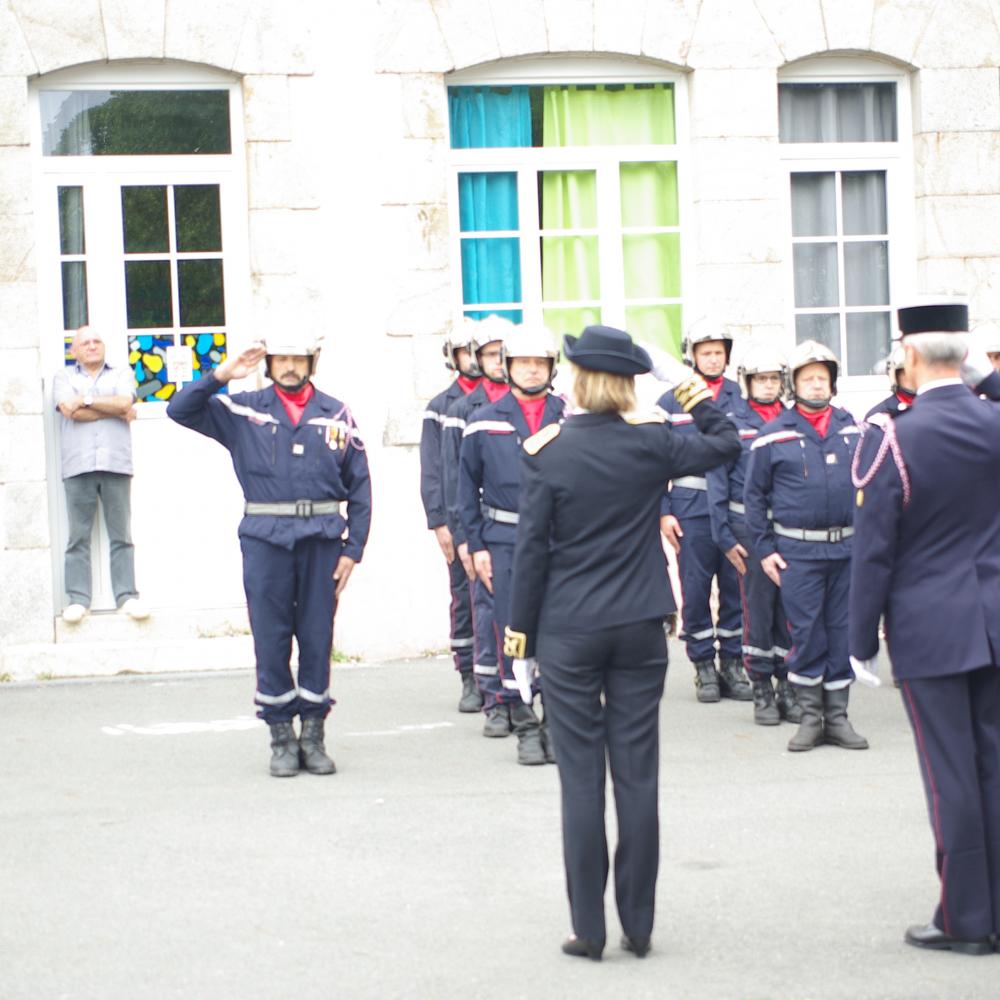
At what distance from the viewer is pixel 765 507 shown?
34.2 ft

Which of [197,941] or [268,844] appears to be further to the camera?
[268,844]

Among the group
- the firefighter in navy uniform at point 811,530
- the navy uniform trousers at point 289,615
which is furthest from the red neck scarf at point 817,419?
the navy uniform trousers at point 289,615

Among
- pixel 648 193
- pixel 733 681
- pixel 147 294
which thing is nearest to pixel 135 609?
pixel 147 294

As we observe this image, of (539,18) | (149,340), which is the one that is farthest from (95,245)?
(539,18)

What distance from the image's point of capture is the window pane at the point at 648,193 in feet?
48.8

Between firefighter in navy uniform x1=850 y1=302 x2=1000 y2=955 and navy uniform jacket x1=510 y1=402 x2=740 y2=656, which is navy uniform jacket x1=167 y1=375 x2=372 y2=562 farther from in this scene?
firefighter in navy uniform x1=850 y1=302 x2=1000 y2=955

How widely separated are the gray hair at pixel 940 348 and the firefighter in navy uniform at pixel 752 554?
13.6 ft

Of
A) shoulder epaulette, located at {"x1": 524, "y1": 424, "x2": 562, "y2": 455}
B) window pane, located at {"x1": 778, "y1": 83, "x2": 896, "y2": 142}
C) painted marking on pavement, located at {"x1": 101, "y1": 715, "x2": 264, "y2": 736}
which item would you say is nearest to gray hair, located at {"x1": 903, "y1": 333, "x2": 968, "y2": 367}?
shoulder epaulette, located at {"x1": 524, "y1": 424, "x2": 562, "y2": 455}

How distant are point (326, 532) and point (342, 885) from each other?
2497 mm

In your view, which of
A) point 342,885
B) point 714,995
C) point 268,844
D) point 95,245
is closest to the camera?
point 714,995

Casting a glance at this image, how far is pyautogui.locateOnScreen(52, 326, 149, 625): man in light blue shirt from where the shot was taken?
13531 millimetres

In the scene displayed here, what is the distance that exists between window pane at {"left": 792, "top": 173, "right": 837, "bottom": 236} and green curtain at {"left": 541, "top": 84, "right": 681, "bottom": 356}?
92 centimetres

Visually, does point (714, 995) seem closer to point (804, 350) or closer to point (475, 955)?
point (475, 955)

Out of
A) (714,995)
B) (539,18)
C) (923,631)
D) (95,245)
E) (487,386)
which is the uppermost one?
(539,18)
